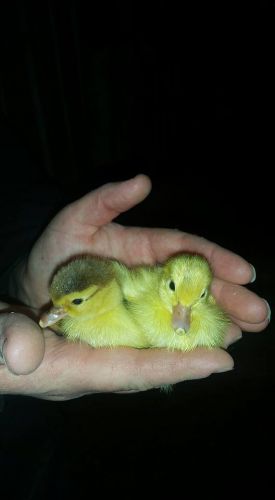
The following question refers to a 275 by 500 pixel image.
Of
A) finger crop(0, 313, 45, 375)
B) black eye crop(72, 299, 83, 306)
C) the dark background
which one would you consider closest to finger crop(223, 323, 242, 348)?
black eye crop(72, 299, 83, 306)

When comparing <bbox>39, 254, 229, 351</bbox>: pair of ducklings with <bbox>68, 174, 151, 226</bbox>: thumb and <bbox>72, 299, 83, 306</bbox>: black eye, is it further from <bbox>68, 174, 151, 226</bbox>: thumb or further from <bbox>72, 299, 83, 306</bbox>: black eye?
<bbox>68, 174, 151, 226</bbox>: thumb

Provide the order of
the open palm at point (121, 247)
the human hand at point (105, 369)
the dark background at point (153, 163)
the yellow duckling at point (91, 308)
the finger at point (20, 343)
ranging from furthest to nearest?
the dark background at point (153, 163)
the open palm at point (121, 247)
the yellow duckling at point (91, 308)
the human hand at point (105, 369)
the finger at point (20, 343)

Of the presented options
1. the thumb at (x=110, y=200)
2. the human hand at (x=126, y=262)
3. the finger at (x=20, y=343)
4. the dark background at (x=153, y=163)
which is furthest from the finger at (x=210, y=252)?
the finger at (x=20, y=343)

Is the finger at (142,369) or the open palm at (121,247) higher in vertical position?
the open palm at (121,247)

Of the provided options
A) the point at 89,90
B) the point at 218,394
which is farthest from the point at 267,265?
the point at 89,90

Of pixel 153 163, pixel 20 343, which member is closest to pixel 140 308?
pixel 20 343

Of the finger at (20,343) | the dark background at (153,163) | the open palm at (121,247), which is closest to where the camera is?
the finger at (20,343)

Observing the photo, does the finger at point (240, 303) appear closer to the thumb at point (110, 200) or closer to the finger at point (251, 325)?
the finger at point (251, 325)
